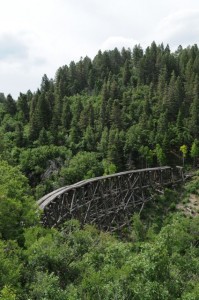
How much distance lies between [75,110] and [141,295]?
66.2 m

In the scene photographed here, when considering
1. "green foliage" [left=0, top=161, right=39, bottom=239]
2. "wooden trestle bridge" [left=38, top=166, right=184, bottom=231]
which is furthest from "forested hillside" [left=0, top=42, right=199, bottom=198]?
"green foliage" [left=0, top=161, right=39, bottom=239]

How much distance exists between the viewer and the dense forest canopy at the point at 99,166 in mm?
13320

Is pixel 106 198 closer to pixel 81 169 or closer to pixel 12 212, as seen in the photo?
pixel 81 169

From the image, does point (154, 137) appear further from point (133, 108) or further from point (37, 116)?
point (37, 116)

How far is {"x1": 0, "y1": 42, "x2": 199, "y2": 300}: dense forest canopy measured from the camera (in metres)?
13.3

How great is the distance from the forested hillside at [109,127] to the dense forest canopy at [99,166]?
201 mm

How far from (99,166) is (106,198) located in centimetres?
1969

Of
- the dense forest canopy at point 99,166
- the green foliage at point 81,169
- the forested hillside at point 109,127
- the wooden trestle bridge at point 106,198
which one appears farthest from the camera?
the forested hillside at point 109,127

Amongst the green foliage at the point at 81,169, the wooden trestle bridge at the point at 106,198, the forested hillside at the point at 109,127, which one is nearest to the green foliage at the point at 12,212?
the wooden trestle bridge at the point at 106,198

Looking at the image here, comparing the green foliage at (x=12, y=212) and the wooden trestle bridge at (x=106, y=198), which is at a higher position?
the green foliage at (x=12, y=212)

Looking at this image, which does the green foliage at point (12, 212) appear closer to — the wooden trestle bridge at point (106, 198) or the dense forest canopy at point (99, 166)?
the dense forest canopy at point (99, 166)

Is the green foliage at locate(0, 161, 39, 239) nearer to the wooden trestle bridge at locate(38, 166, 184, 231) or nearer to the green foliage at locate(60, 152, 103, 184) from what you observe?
the wooden trestle bridge at locate(38, 166, 184, 231)

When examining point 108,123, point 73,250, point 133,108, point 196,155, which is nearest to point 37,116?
point 108,123

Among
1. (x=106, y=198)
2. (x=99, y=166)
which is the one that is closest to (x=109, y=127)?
(x=99, y=166)
